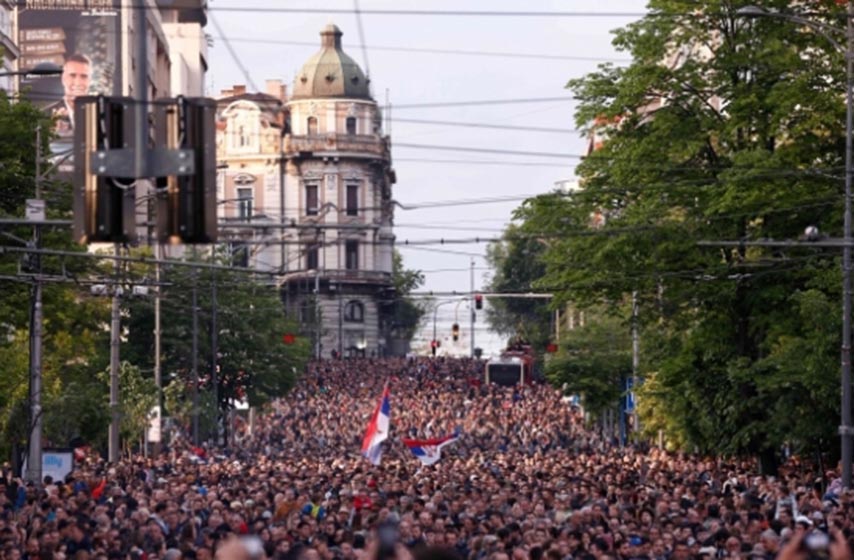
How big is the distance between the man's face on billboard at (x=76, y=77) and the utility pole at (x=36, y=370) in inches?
1810

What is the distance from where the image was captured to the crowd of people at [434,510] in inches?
965

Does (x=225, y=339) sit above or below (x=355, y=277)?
below

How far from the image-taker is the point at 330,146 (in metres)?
163

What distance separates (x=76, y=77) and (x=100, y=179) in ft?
247

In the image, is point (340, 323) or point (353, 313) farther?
point (353, 313)

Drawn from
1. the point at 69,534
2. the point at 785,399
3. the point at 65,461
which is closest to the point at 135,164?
the point at 69,534

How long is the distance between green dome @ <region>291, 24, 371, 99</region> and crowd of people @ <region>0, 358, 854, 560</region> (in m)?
98.0

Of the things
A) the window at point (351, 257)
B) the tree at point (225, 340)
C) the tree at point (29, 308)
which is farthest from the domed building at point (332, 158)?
the tree at point (29, 308)

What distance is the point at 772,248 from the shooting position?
4734 centimetres

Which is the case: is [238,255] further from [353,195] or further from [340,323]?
[353,195]

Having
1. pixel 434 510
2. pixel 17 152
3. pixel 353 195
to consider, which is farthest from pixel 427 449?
pixel 353 195

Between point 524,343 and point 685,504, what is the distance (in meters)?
103

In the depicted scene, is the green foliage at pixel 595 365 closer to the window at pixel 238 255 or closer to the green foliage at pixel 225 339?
the green foliage at pixel 225 339

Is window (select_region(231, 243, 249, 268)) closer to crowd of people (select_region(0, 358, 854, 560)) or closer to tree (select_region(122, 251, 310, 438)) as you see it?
tree (select_region(122, 251, 310, 438))
